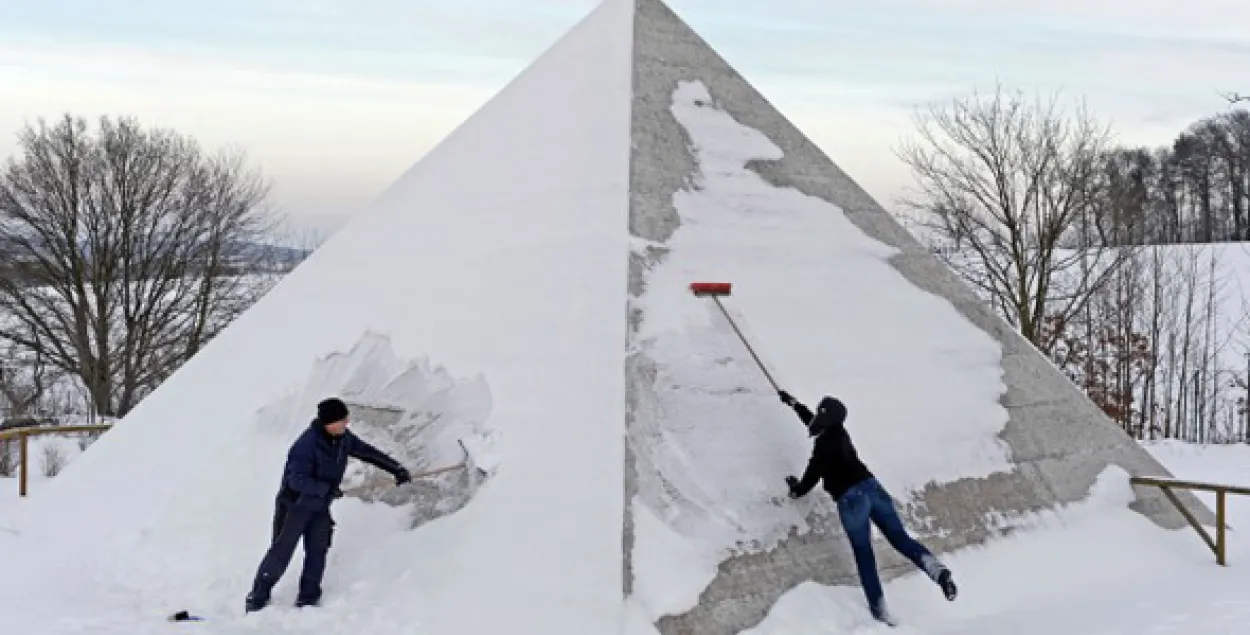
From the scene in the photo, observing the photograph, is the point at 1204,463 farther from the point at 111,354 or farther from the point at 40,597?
the point at 111,354

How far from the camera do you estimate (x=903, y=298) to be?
8109 mm

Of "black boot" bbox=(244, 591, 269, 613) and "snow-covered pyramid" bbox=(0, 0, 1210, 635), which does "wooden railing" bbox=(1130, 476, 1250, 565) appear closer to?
"snow-covered pyramid" bbox=(0, 0, 1210, 635)

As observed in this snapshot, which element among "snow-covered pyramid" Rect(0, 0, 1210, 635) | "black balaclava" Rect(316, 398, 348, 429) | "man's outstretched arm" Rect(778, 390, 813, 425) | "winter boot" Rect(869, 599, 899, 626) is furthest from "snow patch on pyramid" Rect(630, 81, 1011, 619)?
"black balaclava" Rect(316, 398, 348, 429)

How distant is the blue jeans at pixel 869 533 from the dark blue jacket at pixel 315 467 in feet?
10.0

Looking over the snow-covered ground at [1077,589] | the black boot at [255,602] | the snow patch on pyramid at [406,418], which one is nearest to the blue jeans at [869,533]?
the snow-covered ground at [1077,589]

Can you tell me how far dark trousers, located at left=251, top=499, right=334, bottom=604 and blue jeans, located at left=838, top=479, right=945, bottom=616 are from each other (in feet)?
10.3

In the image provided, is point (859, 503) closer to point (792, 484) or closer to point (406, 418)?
point (792, 484)

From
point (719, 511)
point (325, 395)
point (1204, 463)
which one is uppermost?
point (325, 395)

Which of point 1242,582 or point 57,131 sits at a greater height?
point 57,131

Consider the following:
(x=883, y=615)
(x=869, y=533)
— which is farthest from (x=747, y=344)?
(x=883, y=615)

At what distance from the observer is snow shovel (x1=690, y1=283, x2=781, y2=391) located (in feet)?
A: 22.7

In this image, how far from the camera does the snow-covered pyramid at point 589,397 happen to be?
19.5 feet

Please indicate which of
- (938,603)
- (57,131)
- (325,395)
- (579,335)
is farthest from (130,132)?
(938,603)

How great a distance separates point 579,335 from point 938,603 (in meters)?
2.82
